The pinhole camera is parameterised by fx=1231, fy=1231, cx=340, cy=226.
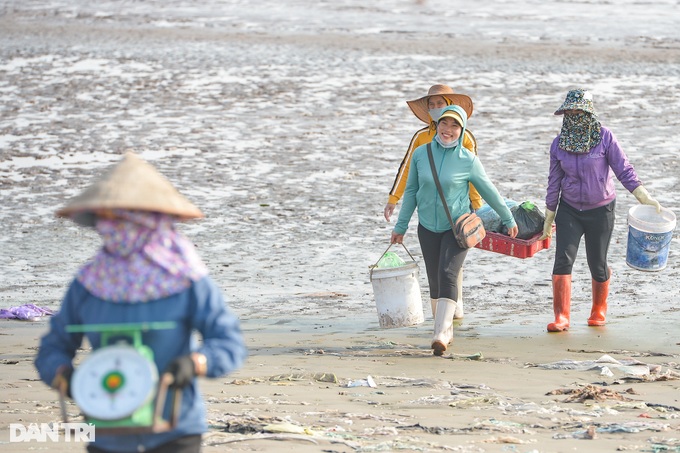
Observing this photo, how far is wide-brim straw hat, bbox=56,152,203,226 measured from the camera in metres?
3.74

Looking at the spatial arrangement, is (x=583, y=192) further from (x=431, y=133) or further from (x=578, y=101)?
(x=431, y=133)

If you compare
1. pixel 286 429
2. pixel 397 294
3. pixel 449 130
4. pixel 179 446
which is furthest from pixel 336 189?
pixel 179 446

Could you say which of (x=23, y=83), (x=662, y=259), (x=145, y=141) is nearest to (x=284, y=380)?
(x=662, y=259)

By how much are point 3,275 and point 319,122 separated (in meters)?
7.18

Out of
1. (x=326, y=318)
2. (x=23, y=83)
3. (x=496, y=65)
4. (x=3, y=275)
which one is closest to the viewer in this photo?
(x=326, y=318)

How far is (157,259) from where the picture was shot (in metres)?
3.79

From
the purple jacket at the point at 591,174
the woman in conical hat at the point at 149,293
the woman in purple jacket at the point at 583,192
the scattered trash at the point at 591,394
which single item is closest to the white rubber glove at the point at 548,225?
the woman in purple jacket at the point at 583,192

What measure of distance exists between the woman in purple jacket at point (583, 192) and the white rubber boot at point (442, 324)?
100 centimetres

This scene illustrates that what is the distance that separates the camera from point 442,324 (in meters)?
8.01

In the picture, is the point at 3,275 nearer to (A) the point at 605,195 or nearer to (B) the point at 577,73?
(A) the point at 605,195

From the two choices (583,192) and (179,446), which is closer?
(179,446)

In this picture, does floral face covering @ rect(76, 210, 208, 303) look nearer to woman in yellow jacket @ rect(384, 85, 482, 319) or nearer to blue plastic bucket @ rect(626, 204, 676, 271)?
woman in yellow jacket @ rect(384, 85, 482, 319)

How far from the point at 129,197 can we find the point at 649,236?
18.0 feet

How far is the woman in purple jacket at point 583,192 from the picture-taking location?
27.2 ft
